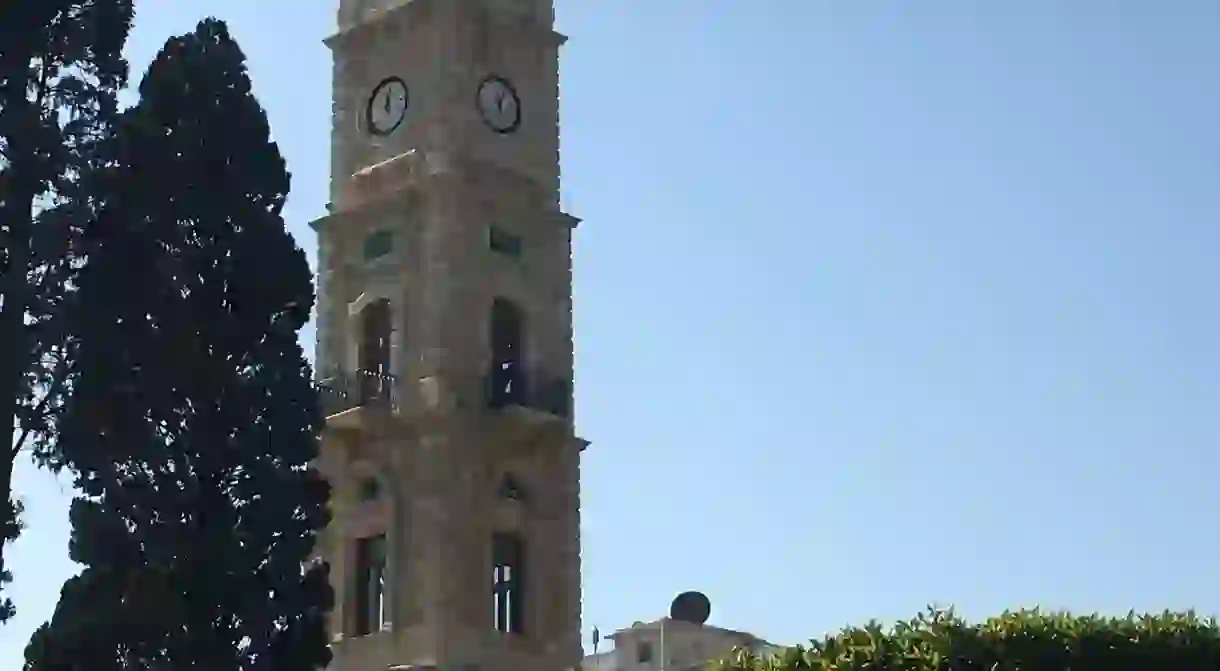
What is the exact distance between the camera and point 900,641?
24.8m

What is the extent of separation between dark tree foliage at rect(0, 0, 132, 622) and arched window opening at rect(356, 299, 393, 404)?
10.1 metres

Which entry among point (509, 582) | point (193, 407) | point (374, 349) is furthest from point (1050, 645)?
point (374, 349)

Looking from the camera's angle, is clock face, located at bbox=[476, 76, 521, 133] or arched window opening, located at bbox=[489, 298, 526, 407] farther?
clock face, located at bbox=[476, 76, 521, 133]

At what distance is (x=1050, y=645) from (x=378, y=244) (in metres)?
15.6

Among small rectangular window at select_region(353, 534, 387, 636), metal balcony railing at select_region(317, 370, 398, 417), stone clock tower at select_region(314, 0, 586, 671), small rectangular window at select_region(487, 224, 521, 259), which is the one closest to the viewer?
stone clock tower at select_region(314, 0, 586, 671)

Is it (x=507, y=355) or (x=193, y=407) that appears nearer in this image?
(x=193, y=407)

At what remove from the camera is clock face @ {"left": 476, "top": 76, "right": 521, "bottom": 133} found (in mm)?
36891

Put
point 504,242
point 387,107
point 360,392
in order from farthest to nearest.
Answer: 1. point 387,107
2. point 504,242
3. point 360,392

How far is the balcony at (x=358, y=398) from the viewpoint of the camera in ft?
115

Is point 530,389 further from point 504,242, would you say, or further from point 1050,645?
point 1050,645

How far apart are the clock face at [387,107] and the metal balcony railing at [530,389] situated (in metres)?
4.36

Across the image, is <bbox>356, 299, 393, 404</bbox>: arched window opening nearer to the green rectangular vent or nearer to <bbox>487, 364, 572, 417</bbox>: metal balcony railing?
the green rectangular vent

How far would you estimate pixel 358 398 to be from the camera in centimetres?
3553

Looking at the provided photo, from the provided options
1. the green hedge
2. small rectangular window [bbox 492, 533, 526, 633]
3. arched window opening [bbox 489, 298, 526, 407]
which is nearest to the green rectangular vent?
arched window opening [bbox 489, 298, 526, 407]
